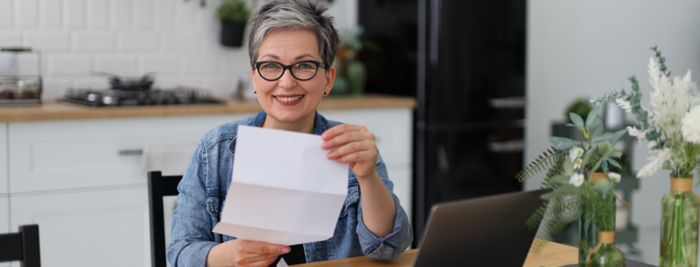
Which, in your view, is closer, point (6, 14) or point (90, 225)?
point (90, 225)

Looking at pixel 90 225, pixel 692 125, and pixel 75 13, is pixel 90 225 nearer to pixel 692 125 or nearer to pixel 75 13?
pixel 75 13

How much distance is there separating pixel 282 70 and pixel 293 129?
16cm

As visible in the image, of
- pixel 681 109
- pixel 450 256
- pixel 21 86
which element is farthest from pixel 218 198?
pixel 21 86

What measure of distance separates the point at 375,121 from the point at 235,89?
687 mm

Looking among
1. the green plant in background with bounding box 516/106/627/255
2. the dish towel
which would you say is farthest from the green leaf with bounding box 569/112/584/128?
the dish towel

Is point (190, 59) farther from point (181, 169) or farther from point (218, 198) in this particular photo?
point (218, 198)

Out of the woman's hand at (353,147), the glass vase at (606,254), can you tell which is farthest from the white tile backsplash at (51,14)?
the glass vase at (606,254)

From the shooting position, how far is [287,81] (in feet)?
3.99

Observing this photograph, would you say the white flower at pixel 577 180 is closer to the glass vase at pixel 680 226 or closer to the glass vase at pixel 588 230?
the glass vase at pixel 588 230

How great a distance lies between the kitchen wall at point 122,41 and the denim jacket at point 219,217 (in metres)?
1.81

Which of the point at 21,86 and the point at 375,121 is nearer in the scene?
the point at 21,86

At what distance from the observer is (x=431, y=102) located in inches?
120

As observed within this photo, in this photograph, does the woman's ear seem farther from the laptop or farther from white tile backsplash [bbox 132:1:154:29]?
white tile backsplash [bbox 132:1:154:29]

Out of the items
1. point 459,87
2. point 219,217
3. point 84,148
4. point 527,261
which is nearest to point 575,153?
point 527,261
